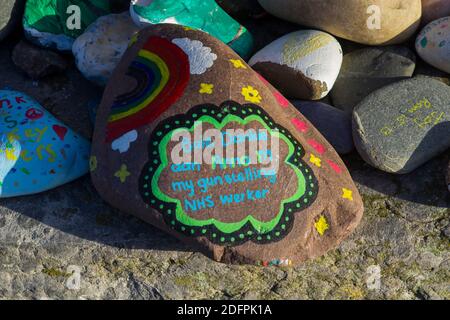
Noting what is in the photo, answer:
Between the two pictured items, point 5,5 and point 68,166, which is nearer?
point 68,166

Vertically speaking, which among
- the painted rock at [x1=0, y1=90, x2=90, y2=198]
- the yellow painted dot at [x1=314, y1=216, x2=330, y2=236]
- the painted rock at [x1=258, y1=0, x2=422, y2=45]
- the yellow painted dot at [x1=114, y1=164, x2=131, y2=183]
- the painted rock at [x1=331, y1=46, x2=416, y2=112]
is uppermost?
the painted rock at [x1=258, y1=0, x2=422, y2=45]

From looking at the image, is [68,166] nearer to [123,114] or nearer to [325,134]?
[123,114]

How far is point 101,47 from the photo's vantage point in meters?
2.18

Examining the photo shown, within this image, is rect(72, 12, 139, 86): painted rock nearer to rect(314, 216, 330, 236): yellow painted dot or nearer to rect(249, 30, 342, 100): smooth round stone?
rect(249, 30, 342, 100): smooth round stone

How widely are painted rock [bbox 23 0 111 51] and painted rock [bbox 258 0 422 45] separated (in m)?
0.64

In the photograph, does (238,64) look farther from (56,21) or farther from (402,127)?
(56,21)

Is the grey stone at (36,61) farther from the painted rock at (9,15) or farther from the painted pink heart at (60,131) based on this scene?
the painted pink heart at (60,131)

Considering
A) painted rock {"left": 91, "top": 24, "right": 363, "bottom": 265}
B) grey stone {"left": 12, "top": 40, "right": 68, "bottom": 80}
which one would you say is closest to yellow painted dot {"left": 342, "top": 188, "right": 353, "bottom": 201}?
painted rock {"left": 91, "top": 24, "right": 363, "bottom": 265}

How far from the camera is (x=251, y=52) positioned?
2309 millimetres

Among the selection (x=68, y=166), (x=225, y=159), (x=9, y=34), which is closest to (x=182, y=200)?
(x=225, y=159)

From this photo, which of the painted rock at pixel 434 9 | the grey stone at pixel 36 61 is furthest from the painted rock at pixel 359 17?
the grey stone at pixel 36 61

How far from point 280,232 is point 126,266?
0.49 m

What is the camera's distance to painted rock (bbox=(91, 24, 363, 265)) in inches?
71.2

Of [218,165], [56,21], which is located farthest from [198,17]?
[218,165]
